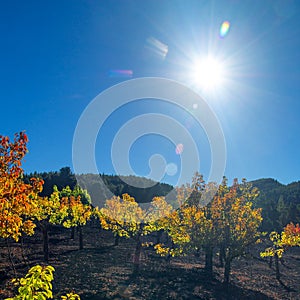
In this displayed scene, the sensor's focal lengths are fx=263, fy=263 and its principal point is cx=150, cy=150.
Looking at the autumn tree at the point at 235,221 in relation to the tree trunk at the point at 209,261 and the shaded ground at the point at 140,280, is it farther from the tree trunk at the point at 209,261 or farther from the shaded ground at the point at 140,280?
the tree trunk at the point at 209,261

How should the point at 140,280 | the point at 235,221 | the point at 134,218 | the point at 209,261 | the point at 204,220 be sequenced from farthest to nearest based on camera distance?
the point at 134,218 < the point at 209,261 < the point at 204,220 < the point at 235,221 < the point at 140,280

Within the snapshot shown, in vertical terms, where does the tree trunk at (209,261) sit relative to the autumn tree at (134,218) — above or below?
below

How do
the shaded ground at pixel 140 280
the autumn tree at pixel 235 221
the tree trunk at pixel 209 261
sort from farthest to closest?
the tree trunk at pixel 209 261 → the autumn tree at pixel 235 221 → the shaded ground at pixel 140 280

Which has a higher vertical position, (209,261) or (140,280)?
(209,261)

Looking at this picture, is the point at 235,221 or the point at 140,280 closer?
the point at 140,280

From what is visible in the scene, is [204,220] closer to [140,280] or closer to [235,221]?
[235,221]

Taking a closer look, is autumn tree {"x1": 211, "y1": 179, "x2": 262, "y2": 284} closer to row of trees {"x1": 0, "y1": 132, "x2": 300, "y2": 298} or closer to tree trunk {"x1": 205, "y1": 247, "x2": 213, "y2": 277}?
row of trees {"x1": 0, "y1": 132, "x2": 300, "y2": 298}

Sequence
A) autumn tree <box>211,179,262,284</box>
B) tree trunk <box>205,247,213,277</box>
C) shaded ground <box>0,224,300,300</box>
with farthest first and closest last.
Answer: tree trunk <box>205,247,213,277</box>
autumn tree <box>211,179,262,284</box>
shaded ground <box>0,224,300,300</box>

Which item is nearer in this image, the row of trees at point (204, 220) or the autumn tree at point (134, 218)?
the row of trees at point (204, 220)

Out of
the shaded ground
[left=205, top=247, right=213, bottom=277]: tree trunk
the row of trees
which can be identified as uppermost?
the row of trees

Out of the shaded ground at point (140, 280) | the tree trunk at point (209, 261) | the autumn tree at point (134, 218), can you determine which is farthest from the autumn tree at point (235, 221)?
the autumn tree at point (134, 218)

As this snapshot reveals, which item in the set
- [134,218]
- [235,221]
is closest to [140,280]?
[134,218]

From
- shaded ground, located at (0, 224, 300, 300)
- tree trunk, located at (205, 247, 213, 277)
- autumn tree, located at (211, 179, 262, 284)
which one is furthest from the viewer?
tree trunk, located at (205, 247, 213, 277)

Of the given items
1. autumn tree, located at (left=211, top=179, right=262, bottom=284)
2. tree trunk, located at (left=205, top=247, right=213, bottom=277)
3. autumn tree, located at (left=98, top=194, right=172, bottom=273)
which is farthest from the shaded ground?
autumn tree, located at (left=98, top=194, right=172, bottom=273)
